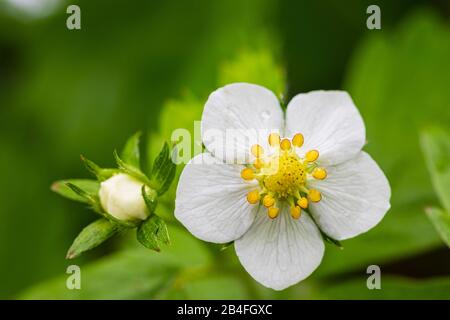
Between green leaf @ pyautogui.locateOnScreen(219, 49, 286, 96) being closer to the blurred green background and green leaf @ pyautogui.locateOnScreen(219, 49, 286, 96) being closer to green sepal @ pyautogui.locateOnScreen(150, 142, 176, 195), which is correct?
the blurred green background

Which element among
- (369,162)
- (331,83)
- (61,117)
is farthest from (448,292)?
(61,117)

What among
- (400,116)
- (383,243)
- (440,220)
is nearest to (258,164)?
(440,220)

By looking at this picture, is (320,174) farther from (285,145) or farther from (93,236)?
(93,236)

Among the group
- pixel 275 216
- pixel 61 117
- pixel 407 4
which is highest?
pixel 407 4

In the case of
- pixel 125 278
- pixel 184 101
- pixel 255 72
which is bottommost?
pixel 125 278
